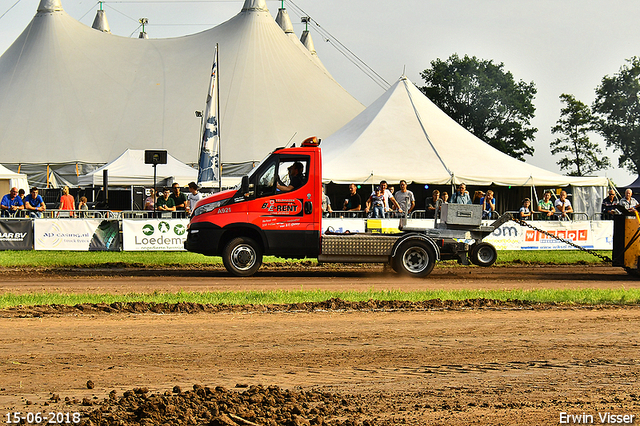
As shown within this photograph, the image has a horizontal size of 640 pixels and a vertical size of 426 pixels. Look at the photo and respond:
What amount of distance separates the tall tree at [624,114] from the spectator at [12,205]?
211ft

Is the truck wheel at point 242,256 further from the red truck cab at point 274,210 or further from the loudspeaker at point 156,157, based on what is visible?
the loudspeaker at point 156,157

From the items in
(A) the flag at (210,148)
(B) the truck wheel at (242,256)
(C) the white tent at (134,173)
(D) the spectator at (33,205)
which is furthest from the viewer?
(C) the white tent at (134,173)

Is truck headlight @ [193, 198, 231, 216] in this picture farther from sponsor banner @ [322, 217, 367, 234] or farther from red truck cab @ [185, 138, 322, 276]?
sponsor banner @ [322, 217, 367, 234]

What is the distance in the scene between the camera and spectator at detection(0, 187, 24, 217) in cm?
Result: 2181

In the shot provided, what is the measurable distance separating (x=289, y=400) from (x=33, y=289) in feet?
28.8

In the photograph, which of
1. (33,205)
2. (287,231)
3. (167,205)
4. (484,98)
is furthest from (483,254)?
(484,98)

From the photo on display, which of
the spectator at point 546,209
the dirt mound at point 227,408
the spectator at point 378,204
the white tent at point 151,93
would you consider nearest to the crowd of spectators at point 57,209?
the spectator at point 378,204

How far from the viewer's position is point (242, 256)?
1495 centimetres

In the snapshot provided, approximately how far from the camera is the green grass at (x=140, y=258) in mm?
17906

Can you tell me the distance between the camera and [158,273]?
15977mm

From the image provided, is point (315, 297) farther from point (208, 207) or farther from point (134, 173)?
point (134, 173)

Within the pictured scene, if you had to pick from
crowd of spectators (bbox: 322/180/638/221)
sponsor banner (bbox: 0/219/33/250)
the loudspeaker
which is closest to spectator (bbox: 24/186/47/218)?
sponsor banner (bbox: 0/219/33/250)

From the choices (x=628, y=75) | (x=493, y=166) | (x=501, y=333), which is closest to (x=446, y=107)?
(x=628, y=75)

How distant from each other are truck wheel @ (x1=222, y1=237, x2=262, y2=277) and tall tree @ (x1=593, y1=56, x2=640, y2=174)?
66.5 m
